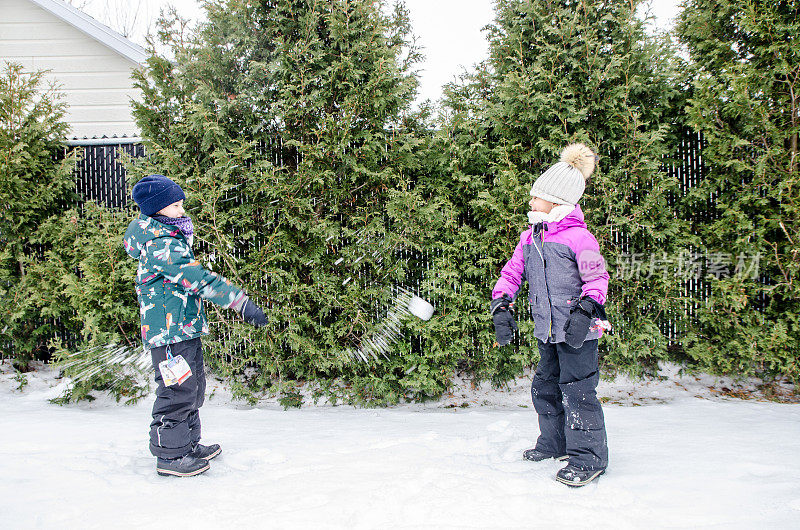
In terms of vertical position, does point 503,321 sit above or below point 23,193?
below

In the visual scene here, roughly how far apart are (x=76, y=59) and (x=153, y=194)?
7736 millimetres

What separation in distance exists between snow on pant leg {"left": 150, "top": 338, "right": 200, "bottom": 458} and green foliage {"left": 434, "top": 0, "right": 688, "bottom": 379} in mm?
2547

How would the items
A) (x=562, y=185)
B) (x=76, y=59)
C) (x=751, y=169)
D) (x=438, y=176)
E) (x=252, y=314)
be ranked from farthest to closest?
(x=76, y=59) < (x=438, y=176) < (x=751, y=169) < (x=562, y=185) < (x=252, y=314)

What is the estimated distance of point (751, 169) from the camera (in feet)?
14.1

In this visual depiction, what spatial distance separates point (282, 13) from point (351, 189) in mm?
1816

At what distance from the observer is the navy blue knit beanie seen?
2.72 meters

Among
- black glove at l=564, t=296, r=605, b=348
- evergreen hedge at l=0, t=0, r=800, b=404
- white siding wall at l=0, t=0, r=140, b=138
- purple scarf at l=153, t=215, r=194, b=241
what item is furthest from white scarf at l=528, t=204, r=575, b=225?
white siding wall at l=0, t=0, r=140, b=138

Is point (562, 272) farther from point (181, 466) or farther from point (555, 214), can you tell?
point (181, 466)

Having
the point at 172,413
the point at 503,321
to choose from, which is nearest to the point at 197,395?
the point at 172,413

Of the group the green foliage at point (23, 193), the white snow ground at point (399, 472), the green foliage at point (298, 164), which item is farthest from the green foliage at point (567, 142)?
the green foliage at point (23, 193)

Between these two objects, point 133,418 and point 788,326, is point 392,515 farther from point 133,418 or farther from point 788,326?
point 788,326

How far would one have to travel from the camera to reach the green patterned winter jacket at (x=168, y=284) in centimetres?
268

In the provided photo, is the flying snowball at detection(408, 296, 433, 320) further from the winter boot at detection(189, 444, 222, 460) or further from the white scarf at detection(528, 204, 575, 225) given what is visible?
the winter boot at detection(189, 444, 222, 460)

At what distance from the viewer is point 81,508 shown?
2406mm
